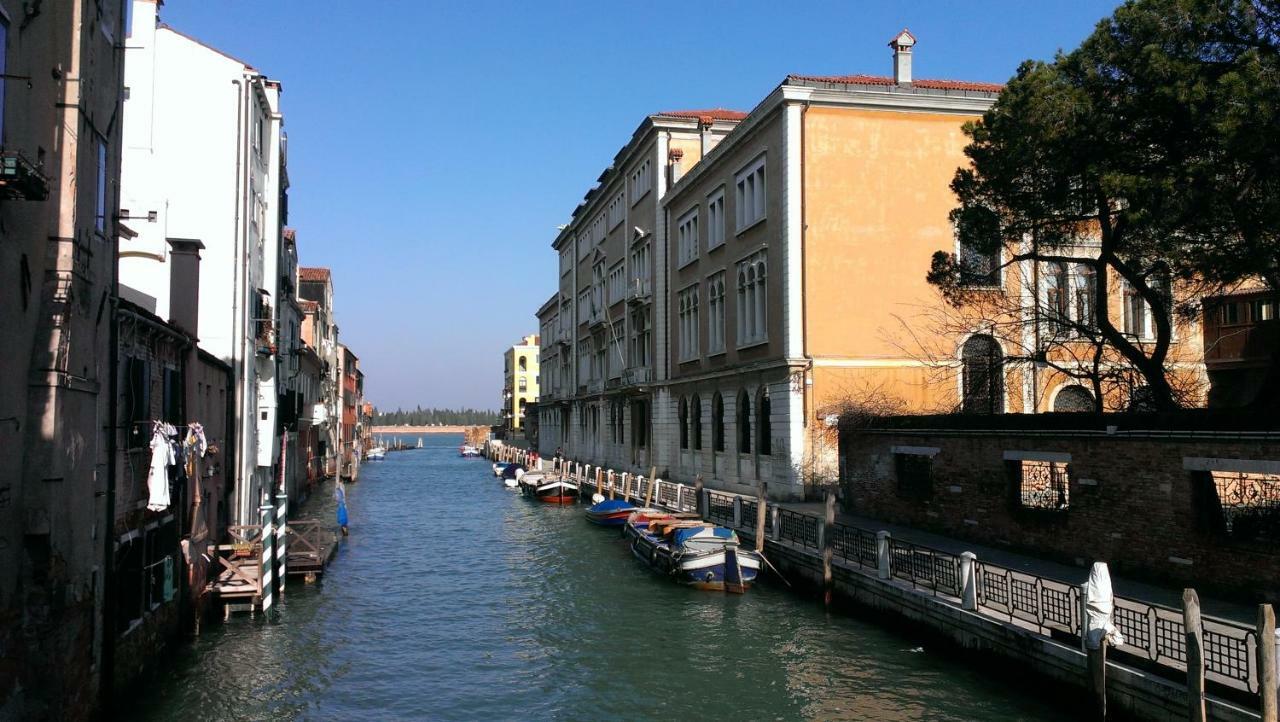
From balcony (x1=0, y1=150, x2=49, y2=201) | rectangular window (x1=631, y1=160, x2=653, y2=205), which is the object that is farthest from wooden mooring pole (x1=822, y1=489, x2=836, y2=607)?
rectangular window (x1=631, y1=160, x2=653, y2=205)

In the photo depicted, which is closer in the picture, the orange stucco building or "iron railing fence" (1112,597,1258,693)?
"iron railing fence" (1112,597,1258,693)

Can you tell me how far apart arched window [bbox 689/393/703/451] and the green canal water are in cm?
1067

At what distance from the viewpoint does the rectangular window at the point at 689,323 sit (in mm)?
34719

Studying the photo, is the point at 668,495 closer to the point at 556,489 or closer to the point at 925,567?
the point at 556,489

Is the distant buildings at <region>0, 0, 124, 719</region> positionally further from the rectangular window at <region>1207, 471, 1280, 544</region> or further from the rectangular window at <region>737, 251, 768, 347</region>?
the rectangular window at <region>737, 251, 768, 347</region>

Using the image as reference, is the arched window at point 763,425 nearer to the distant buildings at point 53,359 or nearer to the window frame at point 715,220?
the window frame at point 715,220

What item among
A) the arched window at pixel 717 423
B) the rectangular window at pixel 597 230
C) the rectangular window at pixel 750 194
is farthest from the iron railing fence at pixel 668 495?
the rectangular window at pixel 597 230

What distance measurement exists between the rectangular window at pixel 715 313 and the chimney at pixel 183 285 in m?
17.4

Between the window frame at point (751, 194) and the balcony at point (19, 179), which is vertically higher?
the window frame at point (751, 194)

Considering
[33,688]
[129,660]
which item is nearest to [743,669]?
[129,660]

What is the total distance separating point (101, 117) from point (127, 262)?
1060 centimetres

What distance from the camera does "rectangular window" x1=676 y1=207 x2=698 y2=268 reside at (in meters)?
34.8

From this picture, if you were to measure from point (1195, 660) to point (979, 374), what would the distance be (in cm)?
1809

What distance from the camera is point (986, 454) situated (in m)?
17.8
